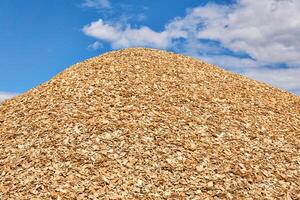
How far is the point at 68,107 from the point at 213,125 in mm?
3702

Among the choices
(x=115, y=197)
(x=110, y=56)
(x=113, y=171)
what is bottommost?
(x=115, y=197)

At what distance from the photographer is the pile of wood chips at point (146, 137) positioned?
10086mm

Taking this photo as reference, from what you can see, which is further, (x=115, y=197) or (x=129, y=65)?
(x=129, y=65)

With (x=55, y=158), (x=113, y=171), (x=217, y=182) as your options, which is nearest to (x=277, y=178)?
(x=217, y=182)

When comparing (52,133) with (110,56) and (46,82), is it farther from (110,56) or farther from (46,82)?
(110,56)

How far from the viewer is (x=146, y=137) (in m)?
11.3

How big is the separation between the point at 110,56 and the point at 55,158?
636cm

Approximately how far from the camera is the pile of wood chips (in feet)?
33.1

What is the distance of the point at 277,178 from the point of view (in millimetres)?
10977

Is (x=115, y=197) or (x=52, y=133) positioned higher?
(x=52, y=133)

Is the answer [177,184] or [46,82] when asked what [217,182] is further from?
[46,82]

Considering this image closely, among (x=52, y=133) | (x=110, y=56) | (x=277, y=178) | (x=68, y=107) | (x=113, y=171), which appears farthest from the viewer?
(x=110, y=56)

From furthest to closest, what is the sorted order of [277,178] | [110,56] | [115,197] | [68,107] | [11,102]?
[110,56], [11,102], [68,107], [277,178], [115,197]

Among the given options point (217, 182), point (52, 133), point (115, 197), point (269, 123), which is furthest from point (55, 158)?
point (269, 123)
